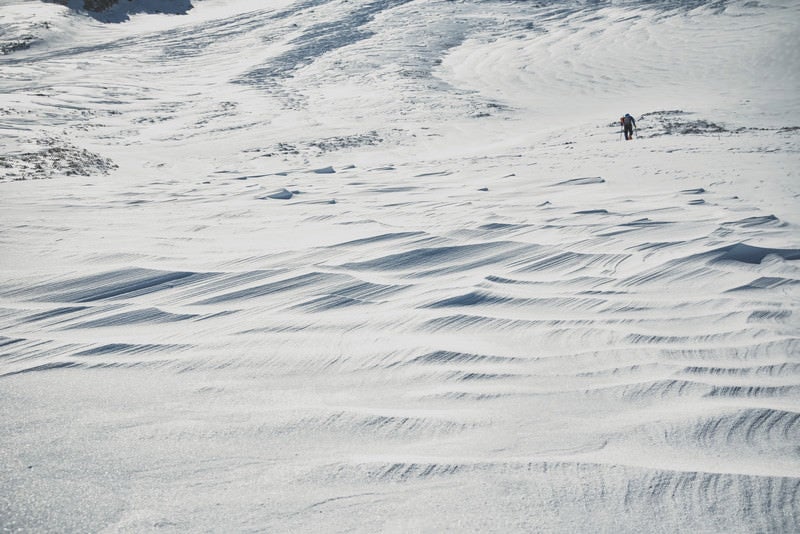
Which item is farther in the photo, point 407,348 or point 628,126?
point 628,126

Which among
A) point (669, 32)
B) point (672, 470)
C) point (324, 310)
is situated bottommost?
point (672, 470)

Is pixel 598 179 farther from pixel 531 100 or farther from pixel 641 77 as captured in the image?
pixel 641 77

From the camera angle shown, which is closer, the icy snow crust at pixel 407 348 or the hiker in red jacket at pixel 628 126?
the icy snow crust at pixel 407 348

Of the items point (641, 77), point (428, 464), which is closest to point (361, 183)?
point (428, 464)

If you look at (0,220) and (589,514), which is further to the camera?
(0,220)

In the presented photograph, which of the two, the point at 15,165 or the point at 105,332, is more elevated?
the point at 15,165

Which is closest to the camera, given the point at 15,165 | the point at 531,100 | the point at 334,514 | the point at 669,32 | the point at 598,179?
the point at 334,514

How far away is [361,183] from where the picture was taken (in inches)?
225

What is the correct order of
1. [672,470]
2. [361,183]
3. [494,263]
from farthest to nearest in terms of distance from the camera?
[361,183] < [494,263] < [672,470]

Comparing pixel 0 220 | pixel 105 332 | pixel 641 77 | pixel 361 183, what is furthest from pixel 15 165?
pixel 641 77

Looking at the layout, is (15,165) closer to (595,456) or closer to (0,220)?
(0,220)

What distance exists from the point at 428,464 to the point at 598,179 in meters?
4.69

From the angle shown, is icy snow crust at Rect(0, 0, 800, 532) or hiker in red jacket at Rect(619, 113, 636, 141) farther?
hiker in red jacket at Rect(619, 113, 636, 141)

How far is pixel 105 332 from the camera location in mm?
2068
